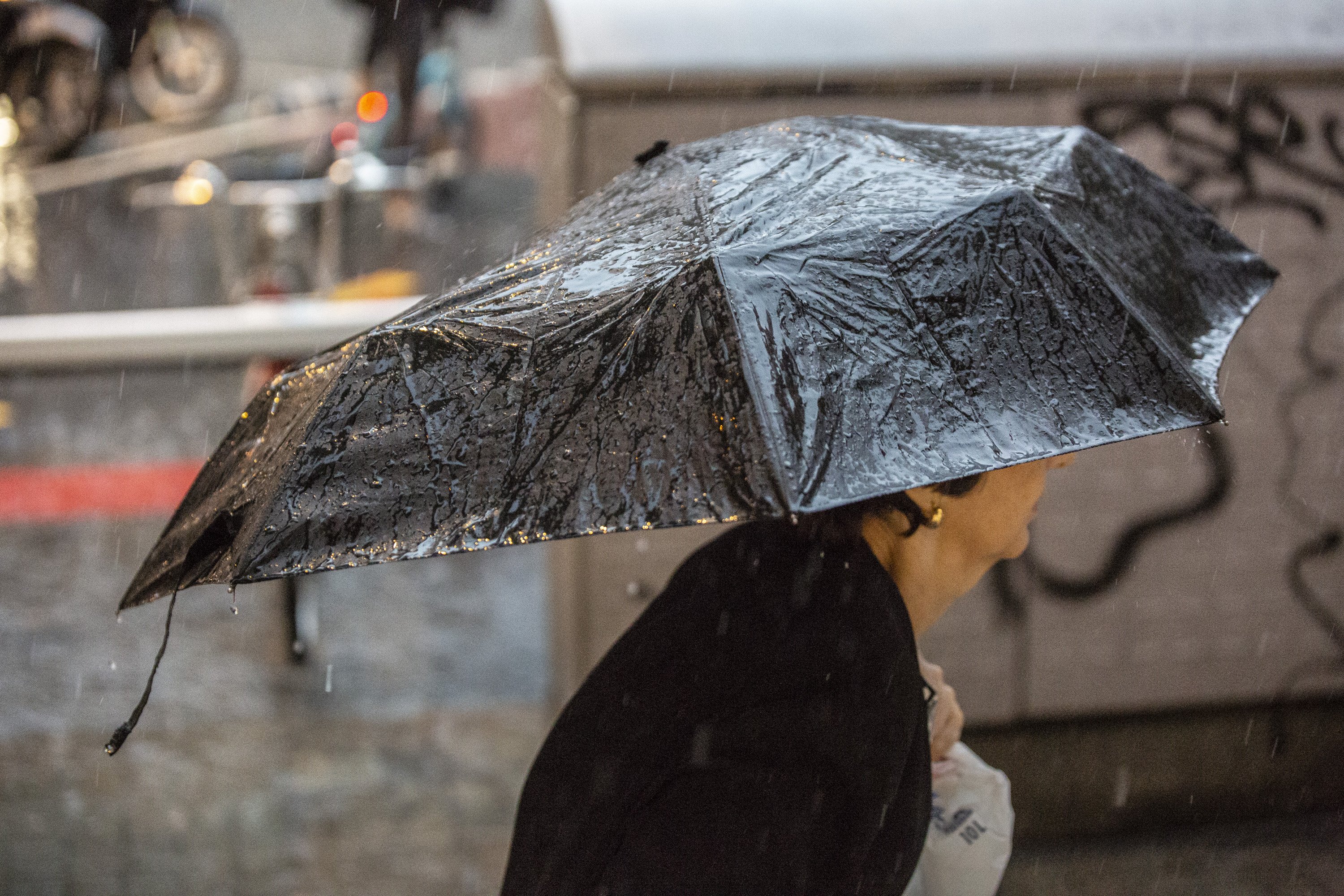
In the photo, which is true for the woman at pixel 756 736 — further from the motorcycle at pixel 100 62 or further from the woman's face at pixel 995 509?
the motorcycle at pixel 100 62

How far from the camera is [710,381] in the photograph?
1483 millimetres

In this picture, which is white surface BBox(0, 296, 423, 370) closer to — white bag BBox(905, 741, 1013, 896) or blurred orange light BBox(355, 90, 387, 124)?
white bag BBox(905, 741, 1013, 896)

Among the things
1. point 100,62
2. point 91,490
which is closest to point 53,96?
point 100,62

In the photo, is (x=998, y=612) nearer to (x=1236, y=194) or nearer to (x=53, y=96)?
(x=1236, y=194)

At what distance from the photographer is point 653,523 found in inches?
55.6

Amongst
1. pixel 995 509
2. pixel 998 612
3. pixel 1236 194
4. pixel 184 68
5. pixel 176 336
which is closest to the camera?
pixel 995 509

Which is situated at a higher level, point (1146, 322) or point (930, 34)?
point (930, 34)

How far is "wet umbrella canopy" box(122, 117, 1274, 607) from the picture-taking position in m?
1.46

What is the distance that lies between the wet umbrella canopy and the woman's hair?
244mm

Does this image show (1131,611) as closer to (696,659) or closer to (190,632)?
(696,659)

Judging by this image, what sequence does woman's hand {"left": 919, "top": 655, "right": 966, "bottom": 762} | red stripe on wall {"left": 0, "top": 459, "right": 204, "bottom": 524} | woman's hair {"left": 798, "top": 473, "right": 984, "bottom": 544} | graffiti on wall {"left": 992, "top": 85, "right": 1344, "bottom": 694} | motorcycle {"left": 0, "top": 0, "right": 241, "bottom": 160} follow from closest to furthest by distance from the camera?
woman's hair {"left": 798, "top": 473, "right": 984, "bottom": 544} < woman's hand {"left": 919, "top": 655, "right": 966, "bottom": 762} < graffiti on wall {"left": 992, "top": 85, "right": 1344, "bottom": 694} < red stripe on wall {"left": 0, "top": 459, "right": 204, "bottom": 524} < motorcycle {"left": 0, "top": 0, "right": 241, "bottom": 160}

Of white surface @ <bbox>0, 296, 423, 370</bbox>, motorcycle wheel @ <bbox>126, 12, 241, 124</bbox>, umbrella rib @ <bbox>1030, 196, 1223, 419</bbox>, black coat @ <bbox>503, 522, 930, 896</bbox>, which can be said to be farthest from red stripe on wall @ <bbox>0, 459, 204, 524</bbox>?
motorcycle wheel @ <bbox>126, 12, 241, 124</bbox>

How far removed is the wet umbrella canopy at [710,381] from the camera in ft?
4.79

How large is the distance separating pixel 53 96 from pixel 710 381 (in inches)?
574
